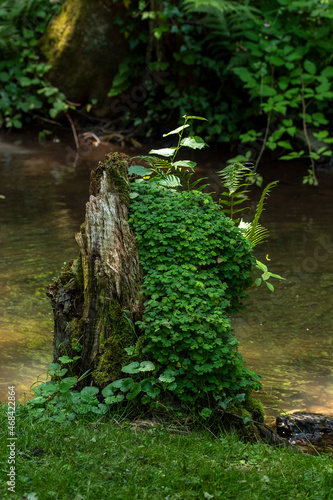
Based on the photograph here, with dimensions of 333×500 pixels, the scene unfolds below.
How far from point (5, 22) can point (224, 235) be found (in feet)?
37.4

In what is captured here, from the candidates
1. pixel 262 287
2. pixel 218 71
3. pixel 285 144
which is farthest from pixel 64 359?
pixel 218 71

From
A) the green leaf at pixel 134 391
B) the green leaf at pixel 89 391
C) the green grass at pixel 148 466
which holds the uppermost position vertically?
the green leaf at pixel 134 391

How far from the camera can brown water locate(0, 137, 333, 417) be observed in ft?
15.6

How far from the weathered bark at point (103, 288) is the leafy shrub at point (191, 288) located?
10 cm

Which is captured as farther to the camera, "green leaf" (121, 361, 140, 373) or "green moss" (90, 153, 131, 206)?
"green moss" (90, 153, 131, 206)

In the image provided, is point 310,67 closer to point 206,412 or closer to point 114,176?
point 114,176

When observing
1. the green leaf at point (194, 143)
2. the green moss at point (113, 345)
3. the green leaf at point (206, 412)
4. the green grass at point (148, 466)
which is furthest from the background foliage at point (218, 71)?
the green grass at point (148, 466)

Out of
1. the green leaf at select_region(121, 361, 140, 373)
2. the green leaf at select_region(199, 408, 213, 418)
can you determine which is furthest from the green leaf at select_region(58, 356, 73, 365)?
the green leaf at select_region(199, 408, 213, 418)

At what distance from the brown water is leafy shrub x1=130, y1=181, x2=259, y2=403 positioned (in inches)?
34.5

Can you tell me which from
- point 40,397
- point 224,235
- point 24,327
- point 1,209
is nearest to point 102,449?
point 40,397

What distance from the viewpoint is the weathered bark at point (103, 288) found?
379cm

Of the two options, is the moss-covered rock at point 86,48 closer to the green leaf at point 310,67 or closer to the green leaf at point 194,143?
the green leaf at point 310,67

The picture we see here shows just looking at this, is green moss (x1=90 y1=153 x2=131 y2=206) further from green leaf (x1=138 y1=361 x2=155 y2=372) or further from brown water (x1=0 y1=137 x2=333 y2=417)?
brown water (x1=0 y1=137 x2=333 y2=417)

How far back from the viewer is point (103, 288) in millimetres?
3809
